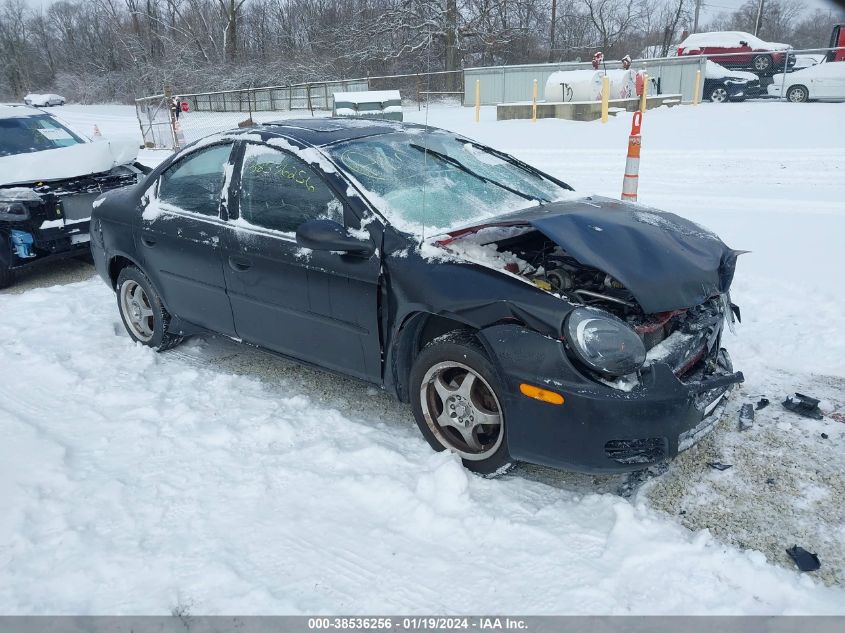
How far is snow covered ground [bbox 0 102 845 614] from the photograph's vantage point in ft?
8.26

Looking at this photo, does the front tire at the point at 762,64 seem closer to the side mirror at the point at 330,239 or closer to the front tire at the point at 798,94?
the front tire at the point at 798,94

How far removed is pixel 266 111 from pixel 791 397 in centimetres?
2913

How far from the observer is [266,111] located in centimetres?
2964

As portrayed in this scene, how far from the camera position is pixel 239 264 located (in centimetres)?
393

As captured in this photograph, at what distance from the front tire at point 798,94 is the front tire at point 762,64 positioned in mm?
4486

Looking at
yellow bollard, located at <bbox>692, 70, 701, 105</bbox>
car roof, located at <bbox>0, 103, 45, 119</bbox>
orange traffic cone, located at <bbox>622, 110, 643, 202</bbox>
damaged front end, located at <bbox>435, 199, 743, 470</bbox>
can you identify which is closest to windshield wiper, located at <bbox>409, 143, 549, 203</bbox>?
A: damaged front end, located at <bbox>435, 199, 743, 470</bbox>

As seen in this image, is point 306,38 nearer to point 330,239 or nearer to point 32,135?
point 32,135

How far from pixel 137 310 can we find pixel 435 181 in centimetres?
267

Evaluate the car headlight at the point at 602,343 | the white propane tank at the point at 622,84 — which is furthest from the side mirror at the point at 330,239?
the white propane tank at the point at 622,84

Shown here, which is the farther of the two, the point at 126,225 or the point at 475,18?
the point at 475,18

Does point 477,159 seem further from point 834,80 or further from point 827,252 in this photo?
point 834,80

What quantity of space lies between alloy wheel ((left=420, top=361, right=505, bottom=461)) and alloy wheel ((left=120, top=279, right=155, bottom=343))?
2657 millimetres

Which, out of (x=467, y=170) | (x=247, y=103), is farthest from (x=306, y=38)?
(x=467, y=170)

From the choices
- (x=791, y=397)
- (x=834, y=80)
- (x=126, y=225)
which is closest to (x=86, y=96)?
(x=834, y=80)
